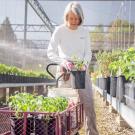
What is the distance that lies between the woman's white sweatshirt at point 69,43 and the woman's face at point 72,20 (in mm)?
40

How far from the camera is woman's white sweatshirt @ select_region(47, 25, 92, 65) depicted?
Result: 3416mm

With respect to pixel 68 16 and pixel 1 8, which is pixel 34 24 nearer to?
pixel 1 8

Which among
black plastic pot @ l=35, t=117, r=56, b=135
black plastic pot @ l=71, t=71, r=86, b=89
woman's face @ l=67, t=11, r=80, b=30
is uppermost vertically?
woman's face @ l=67, t=11, r=80, b=30

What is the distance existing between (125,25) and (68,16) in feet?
71.6

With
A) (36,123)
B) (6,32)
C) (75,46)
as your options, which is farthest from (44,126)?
(6,32)

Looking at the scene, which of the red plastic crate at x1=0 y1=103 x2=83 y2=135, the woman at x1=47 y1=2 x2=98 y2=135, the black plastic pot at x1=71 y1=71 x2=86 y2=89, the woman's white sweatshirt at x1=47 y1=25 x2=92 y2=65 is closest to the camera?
the red plastic crate at x1=0 y1=103 x2=83 y2=135

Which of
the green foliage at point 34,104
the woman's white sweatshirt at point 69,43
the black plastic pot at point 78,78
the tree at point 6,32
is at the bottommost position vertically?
the green foliage at point 34,104

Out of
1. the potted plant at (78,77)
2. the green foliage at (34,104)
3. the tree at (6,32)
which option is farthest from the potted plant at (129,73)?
the tree at (6,32)

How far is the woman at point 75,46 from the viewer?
10.8 ft

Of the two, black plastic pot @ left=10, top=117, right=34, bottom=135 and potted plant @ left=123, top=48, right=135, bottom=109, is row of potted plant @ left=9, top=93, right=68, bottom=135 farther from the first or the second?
potted plant @ left=123, top=48, right=135, bottom=109

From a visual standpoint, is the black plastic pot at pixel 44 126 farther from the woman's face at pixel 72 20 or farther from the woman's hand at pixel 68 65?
the woman's face at pixel 72 20

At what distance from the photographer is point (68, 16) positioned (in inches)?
132

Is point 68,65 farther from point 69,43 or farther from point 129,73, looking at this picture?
point 129,73

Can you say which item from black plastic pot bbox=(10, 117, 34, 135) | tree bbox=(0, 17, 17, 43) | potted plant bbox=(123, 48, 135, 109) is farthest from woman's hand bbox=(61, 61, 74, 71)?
tree bbox=(0, 17, 17, 43)
